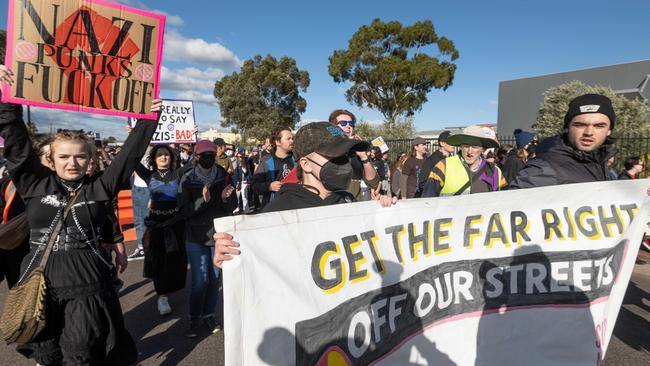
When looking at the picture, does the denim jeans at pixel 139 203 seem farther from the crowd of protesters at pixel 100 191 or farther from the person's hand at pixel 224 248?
the person's hand at pixel 224 248

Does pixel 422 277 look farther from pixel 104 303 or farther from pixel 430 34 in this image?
pixel 430 34

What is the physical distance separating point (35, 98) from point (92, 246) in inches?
35.4

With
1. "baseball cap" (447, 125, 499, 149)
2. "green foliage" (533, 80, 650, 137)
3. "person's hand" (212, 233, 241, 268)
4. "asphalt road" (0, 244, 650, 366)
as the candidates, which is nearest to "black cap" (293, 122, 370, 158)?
"person's hand" (212, 233, 241, 268)

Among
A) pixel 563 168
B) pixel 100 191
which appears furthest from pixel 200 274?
pixel 563 168

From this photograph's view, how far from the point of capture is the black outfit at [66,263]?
2090mm

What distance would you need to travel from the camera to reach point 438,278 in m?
2.22

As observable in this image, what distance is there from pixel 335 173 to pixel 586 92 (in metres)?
22.1

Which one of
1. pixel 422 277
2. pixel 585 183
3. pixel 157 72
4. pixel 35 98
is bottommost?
pixel 422 277

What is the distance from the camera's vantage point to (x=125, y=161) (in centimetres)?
238

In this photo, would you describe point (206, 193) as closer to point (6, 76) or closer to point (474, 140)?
point (6, 76)

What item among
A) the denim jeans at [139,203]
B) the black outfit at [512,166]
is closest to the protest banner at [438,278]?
the black outfit at [512,166]

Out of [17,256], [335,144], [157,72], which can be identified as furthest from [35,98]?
Result: [17,256]

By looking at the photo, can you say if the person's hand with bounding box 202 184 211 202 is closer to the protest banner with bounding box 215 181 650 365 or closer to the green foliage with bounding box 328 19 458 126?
the protest banner with bounding box 215 181 650 365

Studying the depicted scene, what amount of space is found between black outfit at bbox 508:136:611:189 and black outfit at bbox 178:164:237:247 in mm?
2617
